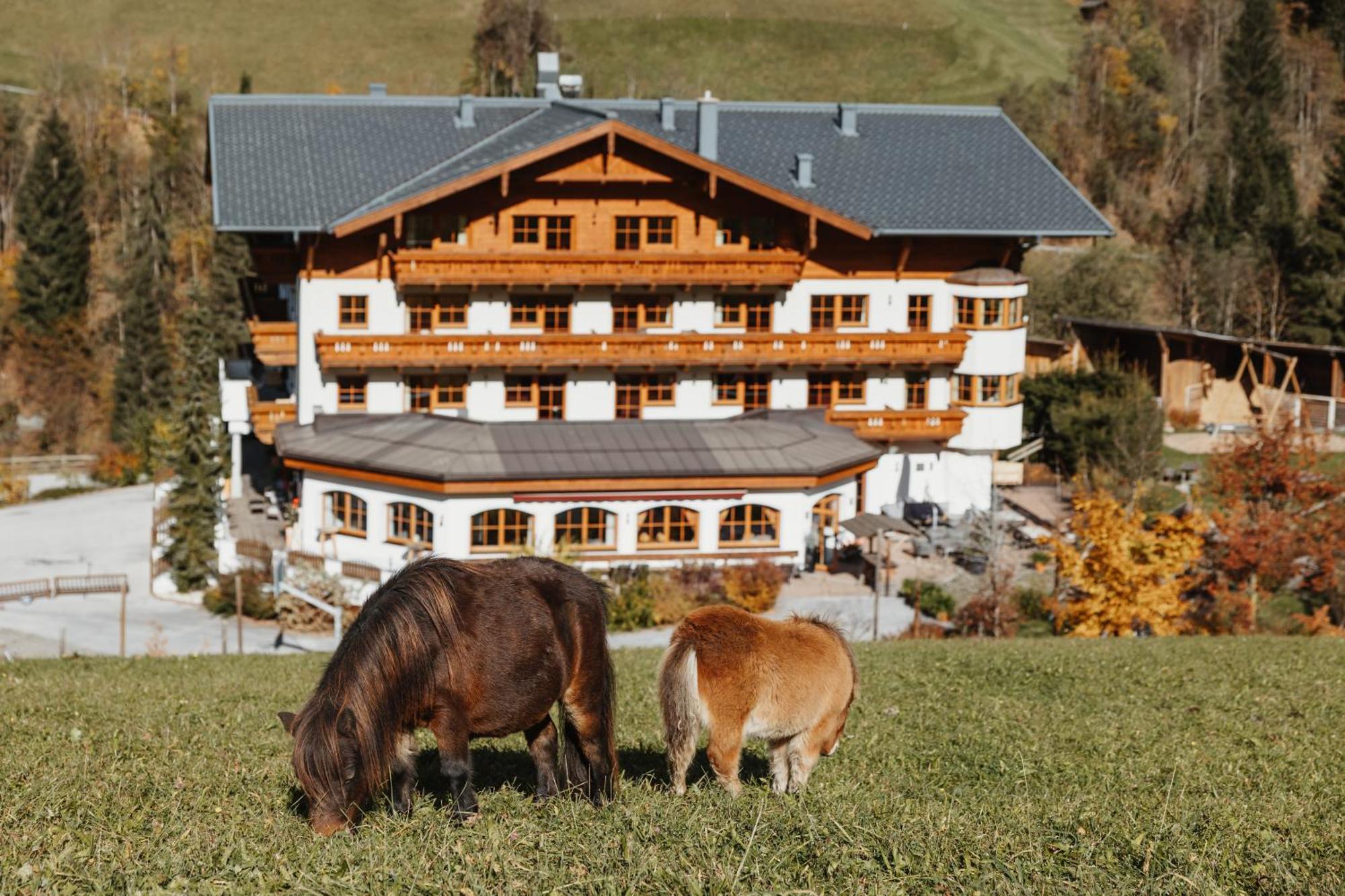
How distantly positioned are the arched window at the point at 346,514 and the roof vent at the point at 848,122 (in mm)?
19735

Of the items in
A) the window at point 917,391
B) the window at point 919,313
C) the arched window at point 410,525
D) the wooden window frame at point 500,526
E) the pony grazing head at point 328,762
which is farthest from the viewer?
the window at point 917,391

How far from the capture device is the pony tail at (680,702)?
11.2 m

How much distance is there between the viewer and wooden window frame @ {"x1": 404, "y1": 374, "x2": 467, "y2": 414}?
42.6m

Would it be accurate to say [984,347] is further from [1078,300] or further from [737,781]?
[737,781]

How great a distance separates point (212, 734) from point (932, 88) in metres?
98.9

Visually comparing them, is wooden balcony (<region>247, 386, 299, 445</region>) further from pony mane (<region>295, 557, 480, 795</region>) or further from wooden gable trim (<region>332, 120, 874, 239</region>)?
pony mane (<region>295, 557, 480, 795</region>)

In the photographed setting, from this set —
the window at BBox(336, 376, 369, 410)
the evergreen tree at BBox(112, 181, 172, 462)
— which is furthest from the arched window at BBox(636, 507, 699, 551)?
the evergreen tree at BBox(112, 181, 172, 462)

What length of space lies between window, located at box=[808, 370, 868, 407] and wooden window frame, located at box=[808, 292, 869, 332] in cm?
132

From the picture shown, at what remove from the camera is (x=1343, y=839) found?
1045 centimetres

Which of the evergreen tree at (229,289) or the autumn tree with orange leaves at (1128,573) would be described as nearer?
the autumn tree with orange leaves at (1128,573)

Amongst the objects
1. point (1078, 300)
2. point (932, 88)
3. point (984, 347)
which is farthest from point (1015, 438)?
point (932, 88)

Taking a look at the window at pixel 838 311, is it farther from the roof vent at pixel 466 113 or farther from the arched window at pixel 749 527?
the roof vent at pixel 466 113

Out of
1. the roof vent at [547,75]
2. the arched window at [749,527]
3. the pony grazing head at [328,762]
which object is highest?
the roof vent at [547,75]

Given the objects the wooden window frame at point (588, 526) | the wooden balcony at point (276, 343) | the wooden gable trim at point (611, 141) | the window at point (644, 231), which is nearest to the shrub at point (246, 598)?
the wooden window frame at point (588, 526)
